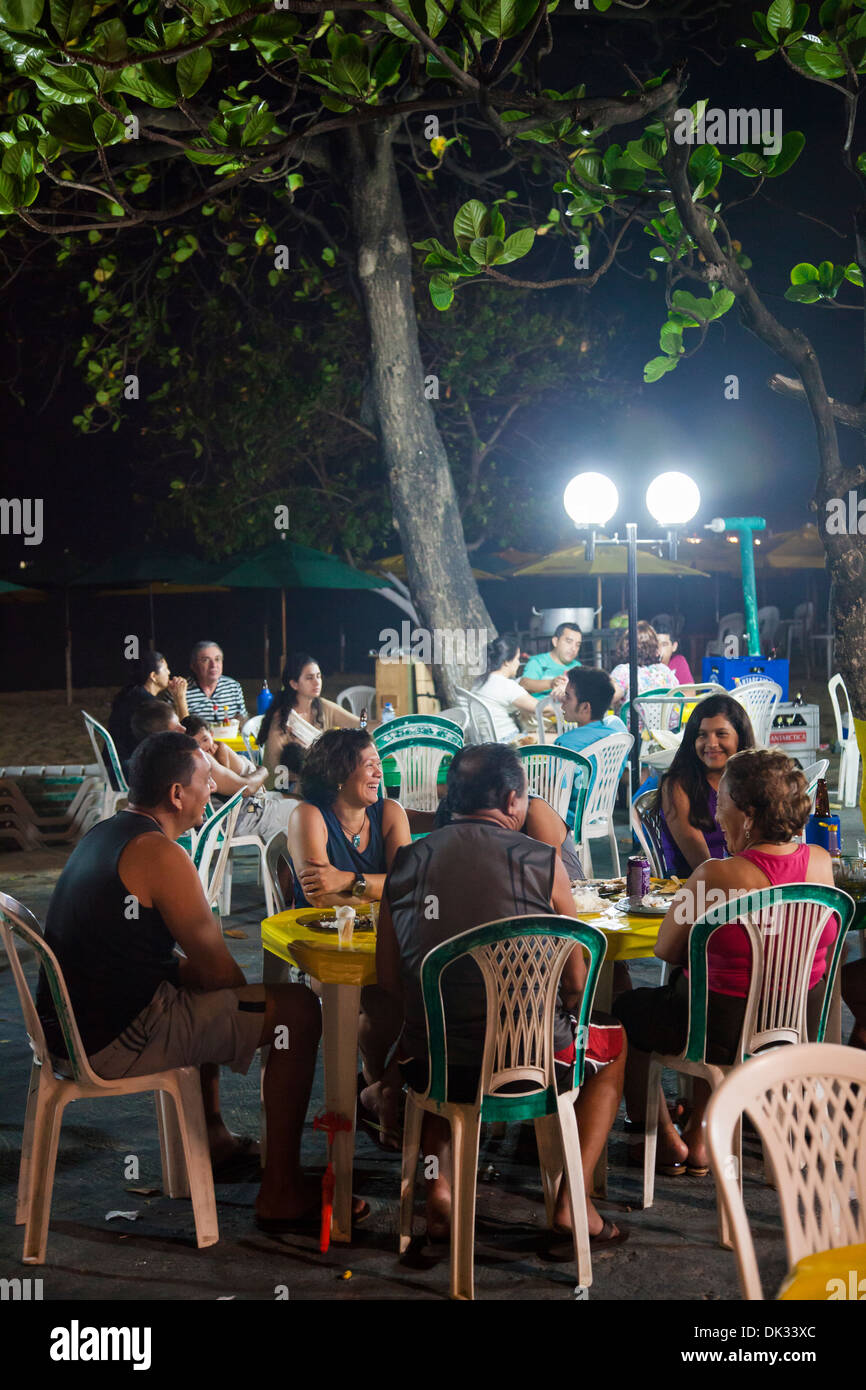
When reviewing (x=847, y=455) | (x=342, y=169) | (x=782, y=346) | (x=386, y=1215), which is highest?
(x=342, y=169)

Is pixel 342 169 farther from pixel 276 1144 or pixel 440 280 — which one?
pixel 276 1144

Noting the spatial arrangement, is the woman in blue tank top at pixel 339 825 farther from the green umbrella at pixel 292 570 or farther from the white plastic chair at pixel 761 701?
the green umbrella at pixel 292 570

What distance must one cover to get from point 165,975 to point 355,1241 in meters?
0.87

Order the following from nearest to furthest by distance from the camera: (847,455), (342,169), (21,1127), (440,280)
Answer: (21,1127)
(440,280)
(847,455)
(342,169)

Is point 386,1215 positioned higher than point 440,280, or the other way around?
point 440,280

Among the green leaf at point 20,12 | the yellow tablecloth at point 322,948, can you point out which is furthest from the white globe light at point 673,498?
the green leaf at point 20,12

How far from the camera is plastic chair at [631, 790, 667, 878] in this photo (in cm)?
455

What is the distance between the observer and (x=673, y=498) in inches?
305

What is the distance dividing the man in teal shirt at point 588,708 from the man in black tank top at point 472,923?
133 inches

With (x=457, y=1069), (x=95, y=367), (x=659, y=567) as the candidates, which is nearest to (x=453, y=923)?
(x=457, y=1069)

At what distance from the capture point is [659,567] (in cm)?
1703

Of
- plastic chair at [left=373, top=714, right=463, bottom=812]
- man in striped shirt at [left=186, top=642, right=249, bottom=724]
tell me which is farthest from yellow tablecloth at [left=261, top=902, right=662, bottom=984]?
man in striped shirt at [left=186, top=642, right=249, bottom=724]

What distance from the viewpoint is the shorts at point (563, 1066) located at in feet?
10.0

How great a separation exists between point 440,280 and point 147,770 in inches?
90.2
